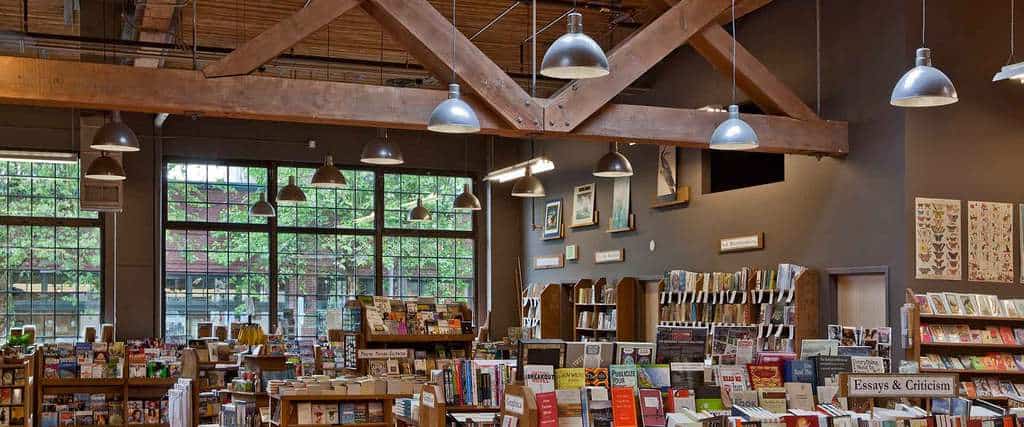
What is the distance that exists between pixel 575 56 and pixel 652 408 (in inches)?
81.5

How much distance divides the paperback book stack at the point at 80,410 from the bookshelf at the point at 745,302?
6.10m

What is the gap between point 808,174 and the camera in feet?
36.7

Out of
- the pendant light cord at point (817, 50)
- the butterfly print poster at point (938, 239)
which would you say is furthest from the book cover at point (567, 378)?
the pendant light cord at point (817, 50)

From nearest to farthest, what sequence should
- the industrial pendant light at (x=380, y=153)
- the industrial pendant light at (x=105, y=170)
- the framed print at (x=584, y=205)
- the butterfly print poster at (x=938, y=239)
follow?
the butterfly print poster at (x=938, y=239) < the industrial pendant light at (x=380, y=153) < the industrial pendant light at (x=105, y=170) < the framed print at (x=584, y=205)

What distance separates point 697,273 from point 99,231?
29.8 ft

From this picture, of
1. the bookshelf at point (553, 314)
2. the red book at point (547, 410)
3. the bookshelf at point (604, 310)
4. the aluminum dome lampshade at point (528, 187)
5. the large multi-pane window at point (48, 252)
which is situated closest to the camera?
the red book at point (547, 410)

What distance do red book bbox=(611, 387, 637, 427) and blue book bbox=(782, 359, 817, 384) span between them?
1.23 meters

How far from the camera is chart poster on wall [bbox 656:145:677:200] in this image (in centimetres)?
1341

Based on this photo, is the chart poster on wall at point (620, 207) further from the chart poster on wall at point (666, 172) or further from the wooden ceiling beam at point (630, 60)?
the wooden ceiling beam at point (630, 60)

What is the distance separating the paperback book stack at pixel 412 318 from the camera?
1015 centimetres

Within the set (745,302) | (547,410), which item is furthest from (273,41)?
(745,302)


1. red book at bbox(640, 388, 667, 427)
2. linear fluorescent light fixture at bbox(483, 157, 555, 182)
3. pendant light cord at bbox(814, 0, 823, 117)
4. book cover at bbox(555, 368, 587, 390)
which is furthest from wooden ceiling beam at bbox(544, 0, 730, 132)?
linear fluorescent light fixture at bbox(483, 157, 555, 182)

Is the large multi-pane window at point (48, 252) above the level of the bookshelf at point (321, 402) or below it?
above

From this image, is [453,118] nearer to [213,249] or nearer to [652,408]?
[652,408]
